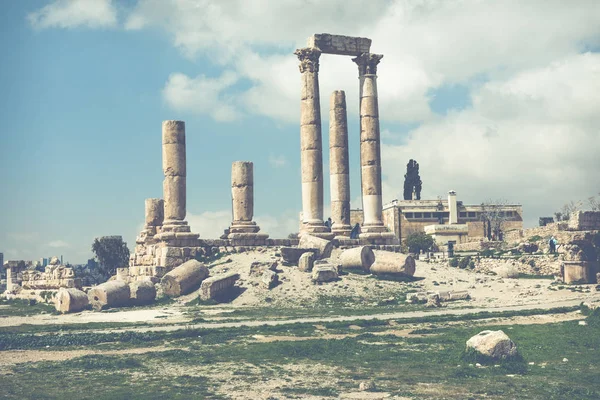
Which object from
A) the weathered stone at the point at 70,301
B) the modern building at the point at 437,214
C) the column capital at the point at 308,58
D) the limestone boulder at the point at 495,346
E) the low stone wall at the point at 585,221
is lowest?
the limestone boulder at the point at 495,346

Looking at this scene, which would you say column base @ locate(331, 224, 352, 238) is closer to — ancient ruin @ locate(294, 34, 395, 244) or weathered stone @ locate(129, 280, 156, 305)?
ancient ruin @ locate(294, 34, 395, 244)

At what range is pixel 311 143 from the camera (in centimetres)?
4266

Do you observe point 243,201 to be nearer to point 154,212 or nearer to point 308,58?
point 154,212

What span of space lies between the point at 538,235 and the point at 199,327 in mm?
34598

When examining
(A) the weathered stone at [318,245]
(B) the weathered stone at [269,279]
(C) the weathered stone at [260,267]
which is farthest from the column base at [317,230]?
(B) the weathered stone at [269,279]

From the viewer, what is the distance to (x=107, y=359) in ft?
62.7

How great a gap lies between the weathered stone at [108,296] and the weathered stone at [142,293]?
0.78ft

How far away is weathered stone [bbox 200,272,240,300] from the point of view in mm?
32812

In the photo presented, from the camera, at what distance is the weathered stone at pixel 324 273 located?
112 feet

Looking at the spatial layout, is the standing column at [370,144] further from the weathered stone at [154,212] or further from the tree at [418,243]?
the tree at [418,243]

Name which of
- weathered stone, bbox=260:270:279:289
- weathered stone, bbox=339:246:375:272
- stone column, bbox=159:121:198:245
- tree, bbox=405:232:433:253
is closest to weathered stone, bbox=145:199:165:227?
stone column, bbox=159:121:198:245

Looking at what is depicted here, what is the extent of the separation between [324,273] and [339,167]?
1096 cm

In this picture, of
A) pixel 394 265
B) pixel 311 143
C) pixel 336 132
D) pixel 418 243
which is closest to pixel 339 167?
pixel 336 132

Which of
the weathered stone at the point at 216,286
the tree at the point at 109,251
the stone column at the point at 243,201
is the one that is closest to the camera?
the weathered stone at the point at 216,286
